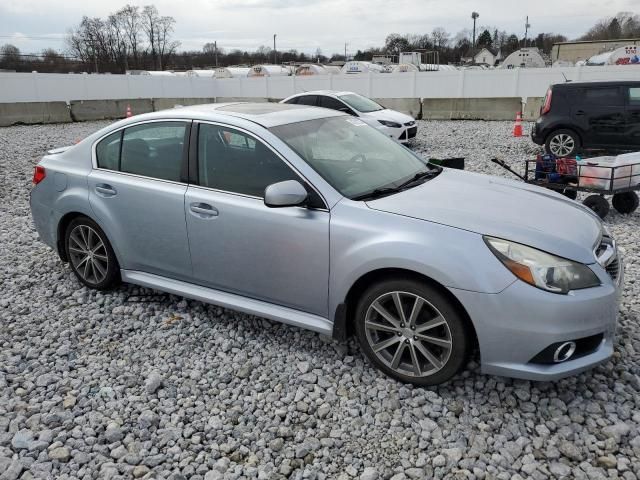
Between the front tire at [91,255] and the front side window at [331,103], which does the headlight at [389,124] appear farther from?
the front tire at [91,255]

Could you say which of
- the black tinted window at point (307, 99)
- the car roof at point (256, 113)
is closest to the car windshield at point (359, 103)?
the black tinted window at point (307, 99)

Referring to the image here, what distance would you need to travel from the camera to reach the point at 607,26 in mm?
→ 100125

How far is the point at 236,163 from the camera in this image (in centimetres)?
371

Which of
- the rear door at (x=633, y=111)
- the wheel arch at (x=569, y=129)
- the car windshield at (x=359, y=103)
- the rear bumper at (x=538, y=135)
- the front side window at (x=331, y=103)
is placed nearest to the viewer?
the rear door at (x=633, y=111)

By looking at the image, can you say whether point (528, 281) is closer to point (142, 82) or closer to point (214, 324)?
point (214, 324)

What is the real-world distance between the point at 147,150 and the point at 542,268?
9.83ft

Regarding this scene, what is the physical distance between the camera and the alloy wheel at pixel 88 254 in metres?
4.49

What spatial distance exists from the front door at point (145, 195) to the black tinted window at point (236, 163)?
204 millimetres

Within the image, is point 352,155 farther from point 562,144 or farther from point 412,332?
point 562,144

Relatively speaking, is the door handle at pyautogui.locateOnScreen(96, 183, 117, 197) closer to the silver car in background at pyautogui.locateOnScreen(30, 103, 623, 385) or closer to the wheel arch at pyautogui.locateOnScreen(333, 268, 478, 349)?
the silver car in background at pyautogui.locateOnScreen(30, 103, 623, 385)

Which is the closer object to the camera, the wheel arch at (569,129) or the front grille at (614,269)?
the front grille at (614,269)

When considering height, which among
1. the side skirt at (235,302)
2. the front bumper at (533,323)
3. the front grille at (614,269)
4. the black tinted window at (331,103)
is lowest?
the side skirt at (235,302)

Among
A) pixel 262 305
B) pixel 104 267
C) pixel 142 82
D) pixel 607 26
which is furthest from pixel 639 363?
pixel 607 26

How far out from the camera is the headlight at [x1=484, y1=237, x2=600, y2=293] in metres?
2.79
